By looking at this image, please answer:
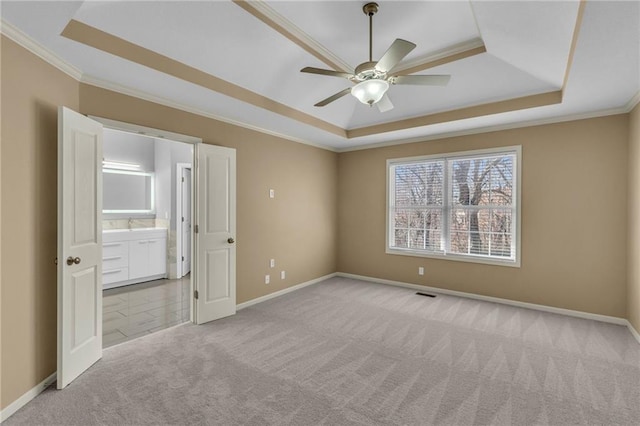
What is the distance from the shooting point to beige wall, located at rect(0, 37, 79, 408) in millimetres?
2041

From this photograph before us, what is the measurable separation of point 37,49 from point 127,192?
410 cm

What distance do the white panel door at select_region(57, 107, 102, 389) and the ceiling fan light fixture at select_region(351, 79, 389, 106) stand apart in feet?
7.66

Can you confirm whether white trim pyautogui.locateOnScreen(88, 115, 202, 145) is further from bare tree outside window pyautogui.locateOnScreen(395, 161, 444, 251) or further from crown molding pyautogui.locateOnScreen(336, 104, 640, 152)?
bare tree outside window pyautogui.locateOnScreen(395, 161, 444, 251)

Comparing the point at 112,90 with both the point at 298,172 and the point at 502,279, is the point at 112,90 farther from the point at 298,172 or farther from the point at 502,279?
the point at 502,279

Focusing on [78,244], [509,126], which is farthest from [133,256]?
[509,126]

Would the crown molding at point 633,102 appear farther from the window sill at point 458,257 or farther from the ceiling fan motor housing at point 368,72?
the ceiling fan motor housing at point 368,72

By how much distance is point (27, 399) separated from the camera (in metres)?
2.16

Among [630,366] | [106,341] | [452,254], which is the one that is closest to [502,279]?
[452,254]

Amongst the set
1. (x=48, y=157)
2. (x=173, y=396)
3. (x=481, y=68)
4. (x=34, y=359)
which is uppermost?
(x=481, y=68)

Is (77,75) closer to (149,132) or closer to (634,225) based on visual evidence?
(149,132)

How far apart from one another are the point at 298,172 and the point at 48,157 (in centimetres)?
334

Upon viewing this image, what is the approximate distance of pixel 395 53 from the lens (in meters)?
2.12

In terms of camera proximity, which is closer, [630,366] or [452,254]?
[630,366]

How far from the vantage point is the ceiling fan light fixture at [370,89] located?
2457mm
